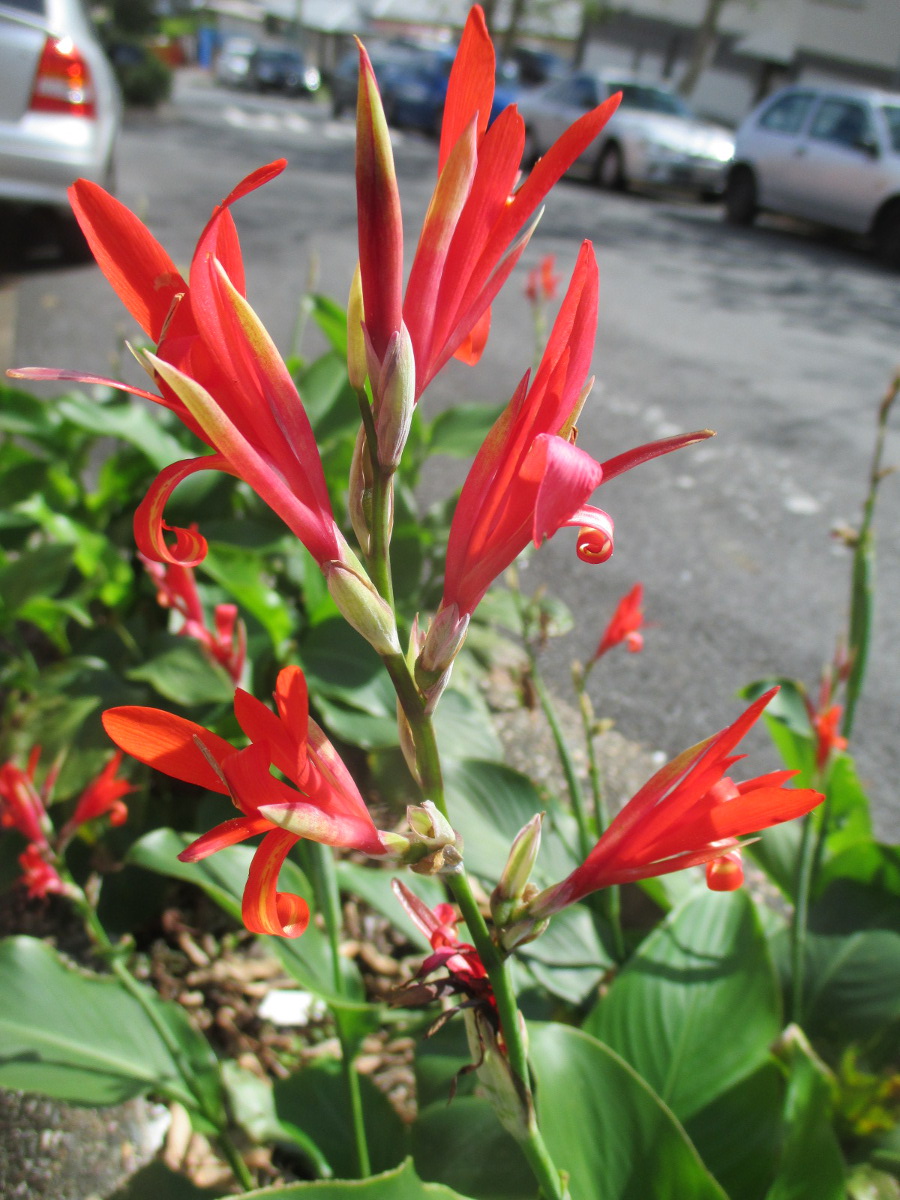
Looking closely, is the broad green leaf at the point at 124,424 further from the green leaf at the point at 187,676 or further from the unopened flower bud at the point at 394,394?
the unopened flower bud at the point at 394,394

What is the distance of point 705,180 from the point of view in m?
11.7

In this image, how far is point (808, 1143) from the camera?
1007 millimetres

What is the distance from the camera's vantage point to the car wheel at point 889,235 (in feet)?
29.0

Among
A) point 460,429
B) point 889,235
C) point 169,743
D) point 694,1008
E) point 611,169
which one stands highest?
point 611,169

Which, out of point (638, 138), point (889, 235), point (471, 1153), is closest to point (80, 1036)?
point (471, 1153)

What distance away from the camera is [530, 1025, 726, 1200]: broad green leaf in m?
0.96

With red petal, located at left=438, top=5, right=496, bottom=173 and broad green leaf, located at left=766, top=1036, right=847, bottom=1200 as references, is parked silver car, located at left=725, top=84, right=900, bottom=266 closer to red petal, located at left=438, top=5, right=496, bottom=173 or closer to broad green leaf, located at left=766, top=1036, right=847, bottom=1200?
broad green leaf, located at left=766, top=1036, right=847, bottom=1200

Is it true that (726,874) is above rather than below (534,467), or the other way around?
below

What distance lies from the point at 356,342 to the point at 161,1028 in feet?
3.19

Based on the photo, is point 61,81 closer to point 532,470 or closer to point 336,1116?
point 336,1116

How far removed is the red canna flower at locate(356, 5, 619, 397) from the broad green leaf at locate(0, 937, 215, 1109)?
978 mm

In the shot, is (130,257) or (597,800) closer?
(130,257)

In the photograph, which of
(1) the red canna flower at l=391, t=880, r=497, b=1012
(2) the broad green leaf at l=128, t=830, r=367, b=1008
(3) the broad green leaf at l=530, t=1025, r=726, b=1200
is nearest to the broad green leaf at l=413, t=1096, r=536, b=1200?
(3) the broad green leaf at l=530, t=1025, r=726, b=1200

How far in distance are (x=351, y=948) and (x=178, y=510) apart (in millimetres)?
1090
